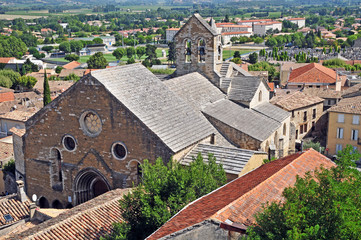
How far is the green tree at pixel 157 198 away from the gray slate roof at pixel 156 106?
5057mm

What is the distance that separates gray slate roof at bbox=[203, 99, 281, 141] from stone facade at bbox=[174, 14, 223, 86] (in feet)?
9.50

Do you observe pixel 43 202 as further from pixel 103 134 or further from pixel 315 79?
pixel 315 79

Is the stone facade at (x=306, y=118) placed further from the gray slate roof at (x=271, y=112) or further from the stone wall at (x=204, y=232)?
the stone wall at (x=204, y=232)

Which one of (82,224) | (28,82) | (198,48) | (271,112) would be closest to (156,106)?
(82,224)

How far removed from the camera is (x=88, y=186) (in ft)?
88.5

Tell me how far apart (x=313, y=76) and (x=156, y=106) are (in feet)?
189

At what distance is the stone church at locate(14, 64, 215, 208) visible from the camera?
23969 mm

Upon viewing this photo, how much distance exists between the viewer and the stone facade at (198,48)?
32688 millimetres

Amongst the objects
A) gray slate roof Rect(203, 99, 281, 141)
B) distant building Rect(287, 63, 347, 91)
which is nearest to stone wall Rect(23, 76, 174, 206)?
gray slate roof Rect(203, 99, 281, 141)

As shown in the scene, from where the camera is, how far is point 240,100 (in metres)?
A: 33.4

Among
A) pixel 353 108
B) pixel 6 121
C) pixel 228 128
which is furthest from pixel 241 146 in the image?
pixel 6 121

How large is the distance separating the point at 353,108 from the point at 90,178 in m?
29.4

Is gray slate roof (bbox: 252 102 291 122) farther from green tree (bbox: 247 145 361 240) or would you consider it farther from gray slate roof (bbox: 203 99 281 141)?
green tree (bbox: 247 145 361 240)

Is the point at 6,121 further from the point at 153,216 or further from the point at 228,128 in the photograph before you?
the point at 153,216
